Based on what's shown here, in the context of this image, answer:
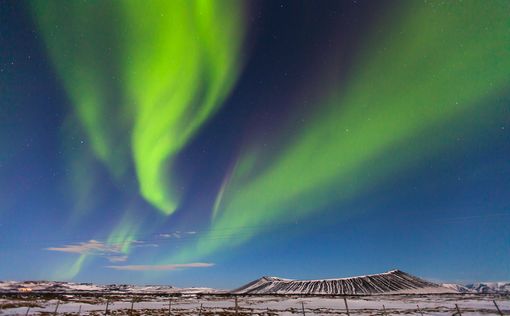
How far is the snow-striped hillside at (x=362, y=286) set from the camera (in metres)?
110

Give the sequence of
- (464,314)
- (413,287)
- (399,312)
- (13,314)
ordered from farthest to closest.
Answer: (413,287)
(399,312)
(464,314)
(13,314)

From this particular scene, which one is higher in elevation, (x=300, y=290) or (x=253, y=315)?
(x=300, y=290)

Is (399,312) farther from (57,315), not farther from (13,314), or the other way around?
(13,314)

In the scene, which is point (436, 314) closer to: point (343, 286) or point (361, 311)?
point (361, 311)

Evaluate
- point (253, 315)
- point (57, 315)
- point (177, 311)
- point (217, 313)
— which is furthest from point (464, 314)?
point (57, 315)

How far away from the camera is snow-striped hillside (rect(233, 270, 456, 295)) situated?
10950 centimetres

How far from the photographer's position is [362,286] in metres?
115

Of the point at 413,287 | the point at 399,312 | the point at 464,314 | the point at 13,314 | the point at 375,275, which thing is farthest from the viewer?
the point at 375,275

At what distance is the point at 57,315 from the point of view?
146ft

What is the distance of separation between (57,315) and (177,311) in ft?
56.4

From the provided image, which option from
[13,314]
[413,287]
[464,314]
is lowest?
[464,314]

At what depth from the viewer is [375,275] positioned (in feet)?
412

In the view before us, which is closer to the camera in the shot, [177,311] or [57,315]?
[57,315]

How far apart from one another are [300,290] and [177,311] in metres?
71.8
